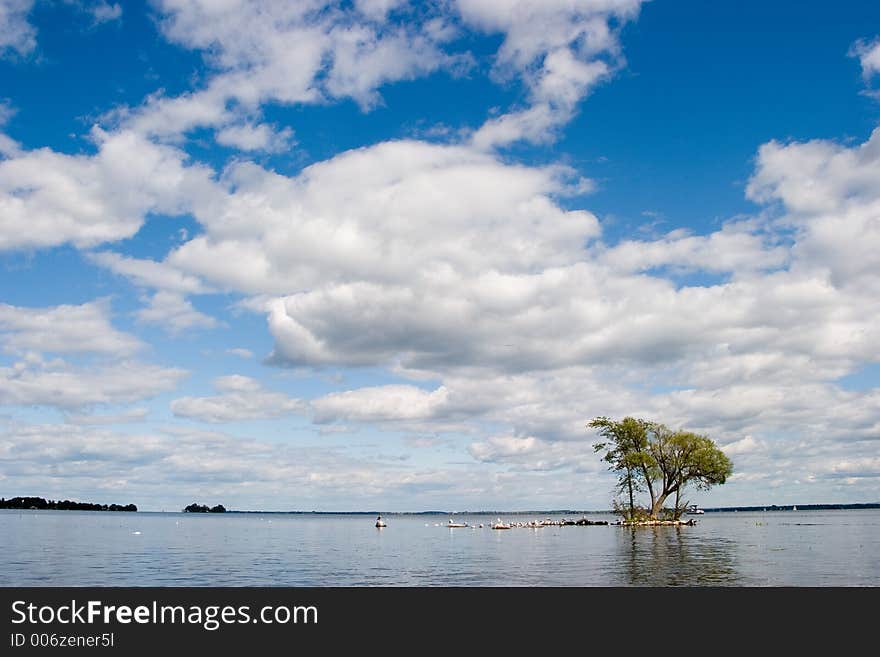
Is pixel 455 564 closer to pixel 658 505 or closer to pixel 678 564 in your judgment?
pixel 678 564

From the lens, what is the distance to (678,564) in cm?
5175

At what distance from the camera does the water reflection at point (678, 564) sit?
41500mm

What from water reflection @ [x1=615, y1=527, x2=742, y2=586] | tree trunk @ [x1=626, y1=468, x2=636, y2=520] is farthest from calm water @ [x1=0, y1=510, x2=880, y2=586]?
tree trunk @ [x1=626, y1=468, x2=636, y2=520]

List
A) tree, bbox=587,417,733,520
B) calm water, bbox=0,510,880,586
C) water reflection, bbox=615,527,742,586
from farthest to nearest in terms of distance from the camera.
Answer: tree, bbox=587,417,733,520, calm water, bbox=0,510,880,586, water reflection, bbox=615,527,742,586

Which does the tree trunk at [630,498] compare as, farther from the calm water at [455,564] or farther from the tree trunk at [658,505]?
the calm water at [455,564]

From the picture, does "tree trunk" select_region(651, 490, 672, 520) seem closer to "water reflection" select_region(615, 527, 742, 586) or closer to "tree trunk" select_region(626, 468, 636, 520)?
"tree trunk" select_region(626, 468, 636, 520)

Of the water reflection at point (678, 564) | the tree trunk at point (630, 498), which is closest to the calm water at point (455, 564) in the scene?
the water reflection at point (678, 564)

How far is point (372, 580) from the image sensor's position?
44656 mm

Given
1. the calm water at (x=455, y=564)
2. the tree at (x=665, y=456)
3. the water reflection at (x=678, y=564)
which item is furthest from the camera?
the tree at (x=665, y=456)

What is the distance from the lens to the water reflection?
41.5 m
